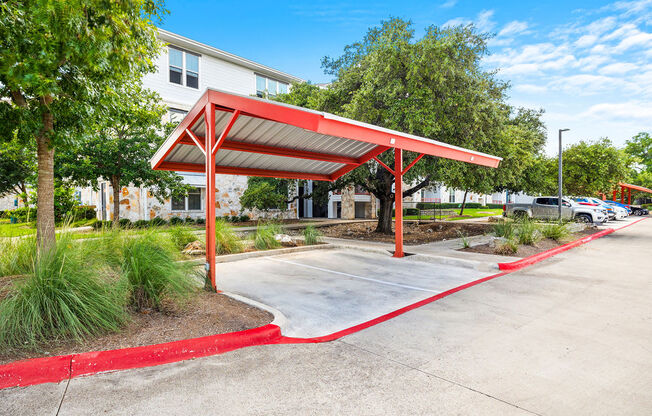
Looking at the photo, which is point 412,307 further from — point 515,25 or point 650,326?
point 515,25

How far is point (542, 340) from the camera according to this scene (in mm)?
4602

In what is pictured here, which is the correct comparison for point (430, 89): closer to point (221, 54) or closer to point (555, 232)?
point (555, 232)

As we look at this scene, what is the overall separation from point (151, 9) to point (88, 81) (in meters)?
1.72

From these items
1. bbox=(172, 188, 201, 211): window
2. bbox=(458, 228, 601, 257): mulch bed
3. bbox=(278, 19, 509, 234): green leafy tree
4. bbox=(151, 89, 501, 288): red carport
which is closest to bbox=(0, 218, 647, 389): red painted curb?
bbox=(151, 89, 501, 288): red carport

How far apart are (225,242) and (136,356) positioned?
293 inches

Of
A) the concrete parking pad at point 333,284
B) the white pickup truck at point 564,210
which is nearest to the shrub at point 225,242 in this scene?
the concrete parking pad at point 333,284

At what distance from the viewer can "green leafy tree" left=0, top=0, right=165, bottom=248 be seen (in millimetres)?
4762

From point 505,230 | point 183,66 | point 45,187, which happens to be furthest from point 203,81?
point 505,230

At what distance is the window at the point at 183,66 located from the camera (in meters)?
21.3

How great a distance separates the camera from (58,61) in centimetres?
537

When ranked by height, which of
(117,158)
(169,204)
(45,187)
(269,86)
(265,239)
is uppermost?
(269,86)

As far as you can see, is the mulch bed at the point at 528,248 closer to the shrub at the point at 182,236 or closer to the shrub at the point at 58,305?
the shrub at the point at 182,236

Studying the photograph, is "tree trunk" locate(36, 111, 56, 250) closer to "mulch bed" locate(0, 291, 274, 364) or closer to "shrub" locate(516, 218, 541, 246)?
"mulch bed" locate(0, 291, 274, 364)

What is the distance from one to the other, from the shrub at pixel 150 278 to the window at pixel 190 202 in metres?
17.2
